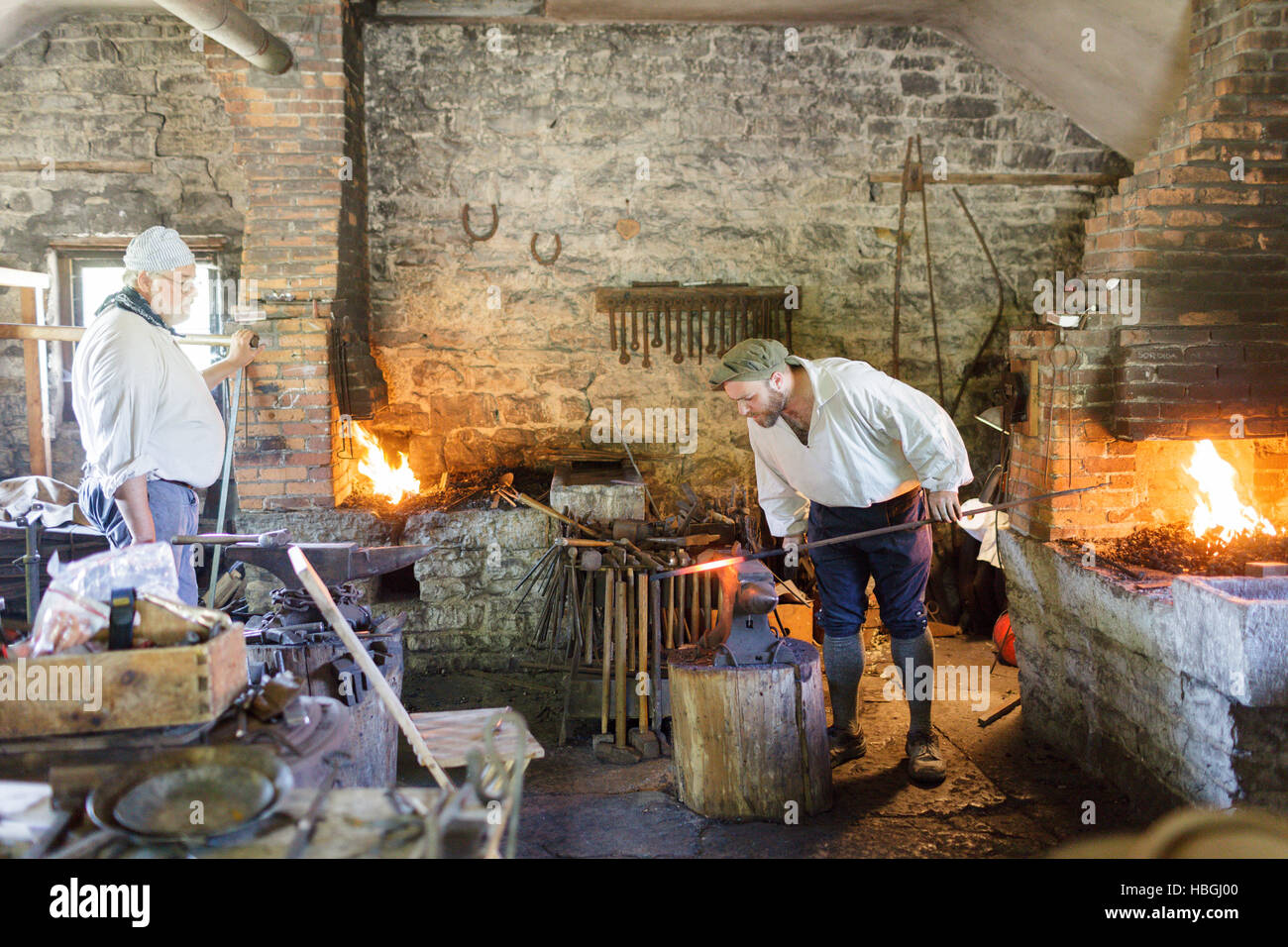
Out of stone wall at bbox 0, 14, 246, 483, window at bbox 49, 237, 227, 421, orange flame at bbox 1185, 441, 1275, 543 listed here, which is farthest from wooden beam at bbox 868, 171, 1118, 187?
window at bbox 49, 237, 227, 421

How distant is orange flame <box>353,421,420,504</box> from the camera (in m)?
5.84

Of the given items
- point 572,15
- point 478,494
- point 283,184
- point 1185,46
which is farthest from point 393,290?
point 1185,46

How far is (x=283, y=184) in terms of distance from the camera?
17.2 ft

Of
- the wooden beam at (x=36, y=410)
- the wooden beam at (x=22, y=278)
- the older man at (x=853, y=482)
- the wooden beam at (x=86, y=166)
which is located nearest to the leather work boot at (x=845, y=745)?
the older man at (x=853, y=482)

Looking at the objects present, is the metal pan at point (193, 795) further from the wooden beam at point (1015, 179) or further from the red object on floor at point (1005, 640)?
the wooden beam at point (1015, 179)

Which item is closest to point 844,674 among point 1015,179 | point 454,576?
point 454,576

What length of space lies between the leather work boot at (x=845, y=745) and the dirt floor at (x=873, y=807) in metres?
0.04

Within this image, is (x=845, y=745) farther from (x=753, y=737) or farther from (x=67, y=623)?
(x=67, y=623)

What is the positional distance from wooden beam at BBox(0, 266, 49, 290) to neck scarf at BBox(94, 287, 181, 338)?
2.00 m

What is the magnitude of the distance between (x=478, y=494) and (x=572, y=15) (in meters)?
3.01

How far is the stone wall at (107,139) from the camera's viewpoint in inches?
231

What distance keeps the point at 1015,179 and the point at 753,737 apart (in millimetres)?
4400

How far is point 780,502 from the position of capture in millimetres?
4250

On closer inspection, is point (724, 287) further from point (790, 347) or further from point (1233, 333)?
point (1233, 333)
